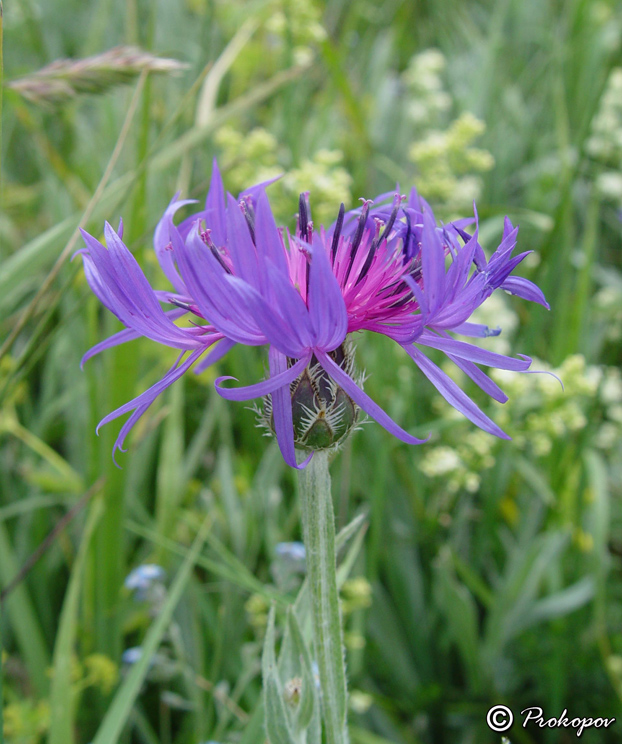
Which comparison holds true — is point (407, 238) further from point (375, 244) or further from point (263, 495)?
point (263, 495)

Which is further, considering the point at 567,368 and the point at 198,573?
the point at 198,573

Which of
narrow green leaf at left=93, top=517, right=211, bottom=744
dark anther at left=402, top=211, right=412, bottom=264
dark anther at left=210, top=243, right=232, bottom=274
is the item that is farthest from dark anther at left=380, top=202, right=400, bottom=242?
narrow green leaf at left=93, top=517, right=211, bottom=744

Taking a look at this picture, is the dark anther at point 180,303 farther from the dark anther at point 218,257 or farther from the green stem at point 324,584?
the green stem at point 324,584

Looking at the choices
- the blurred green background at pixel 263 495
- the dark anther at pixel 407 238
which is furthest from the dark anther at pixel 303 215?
the blurred green background at pixel 263 495

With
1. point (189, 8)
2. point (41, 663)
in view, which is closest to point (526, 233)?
point (41, 663)

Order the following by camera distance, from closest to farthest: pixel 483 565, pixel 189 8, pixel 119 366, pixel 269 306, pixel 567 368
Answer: pixel 269 306
pixel 119 366
pixel 567 368
pixel 483 565
pixel 189 8

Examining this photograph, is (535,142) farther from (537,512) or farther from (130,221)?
(130,221)

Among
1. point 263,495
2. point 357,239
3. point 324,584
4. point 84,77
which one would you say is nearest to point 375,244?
point 357,239
